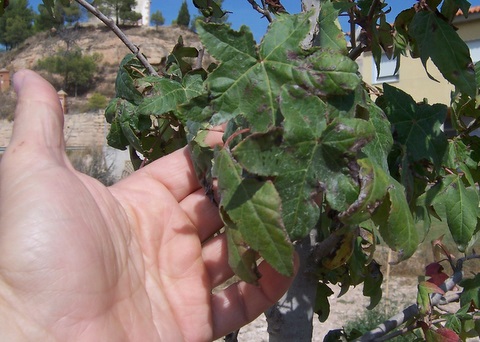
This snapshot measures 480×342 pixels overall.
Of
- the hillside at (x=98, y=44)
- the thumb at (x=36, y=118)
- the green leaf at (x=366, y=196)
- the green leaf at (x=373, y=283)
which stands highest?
the hillside at (x=98, y=44)

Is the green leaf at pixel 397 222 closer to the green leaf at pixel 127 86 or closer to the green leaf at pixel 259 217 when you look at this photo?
the green leaf at pixel 259 217

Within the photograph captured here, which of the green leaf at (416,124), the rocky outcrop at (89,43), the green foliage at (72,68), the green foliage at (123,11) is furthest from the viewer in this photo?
the green foliage at (123,11)

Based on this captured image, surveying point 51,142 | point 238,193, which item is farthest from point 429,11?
point 51,142

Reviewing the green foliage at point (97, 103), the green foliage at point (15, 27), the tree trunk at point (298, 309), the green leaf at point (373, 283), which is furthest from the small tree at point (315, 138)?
the green foliage at point (15, 27)

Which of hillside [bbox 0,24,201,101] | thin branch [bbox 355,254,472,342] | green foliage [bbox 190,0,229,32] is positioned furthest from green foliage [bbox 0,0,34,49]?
thin branch [bbox 355,254,472,342]

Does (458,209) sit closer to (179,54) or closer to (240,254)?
(240,254)
